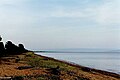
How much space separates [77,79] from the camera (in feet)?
98.1

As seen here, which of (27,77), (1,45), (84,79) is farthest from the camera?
(1,45)

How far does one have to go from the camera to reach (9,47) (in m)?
88.9

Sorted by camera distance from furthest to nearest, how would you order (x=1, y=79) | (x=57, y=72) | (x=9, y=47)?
(x=9, y=47) < (x=57, y=72) < (x=1, y=79)

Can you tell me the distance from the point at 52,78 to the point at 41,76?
4.79 feet

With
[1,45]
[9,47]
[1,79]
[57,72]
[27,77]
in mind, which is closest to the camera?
[1,79]

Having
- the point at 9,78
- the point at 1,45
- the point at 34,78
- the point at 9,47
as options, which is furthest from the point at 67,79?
the point at 9,47

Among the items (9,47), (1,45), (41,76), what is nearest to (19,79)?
(41,76)

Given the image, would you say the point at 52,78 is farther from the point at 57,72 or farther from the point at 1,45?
the point at 1,45

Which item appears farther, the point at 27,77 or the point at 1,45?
the point at 1,45

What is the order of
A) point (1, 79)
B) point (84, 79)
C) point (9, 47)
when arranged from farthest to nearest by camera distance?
point (9, 47) < point (84, 79) < point (1, 79)

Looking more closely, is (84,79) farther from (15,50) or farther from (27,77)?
(15,50)

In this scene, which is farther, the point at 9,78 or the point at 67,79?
the point at 67,79

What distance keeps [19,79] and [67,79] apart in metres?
5.12

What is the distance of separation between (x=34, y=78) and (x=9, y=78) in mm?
2358
